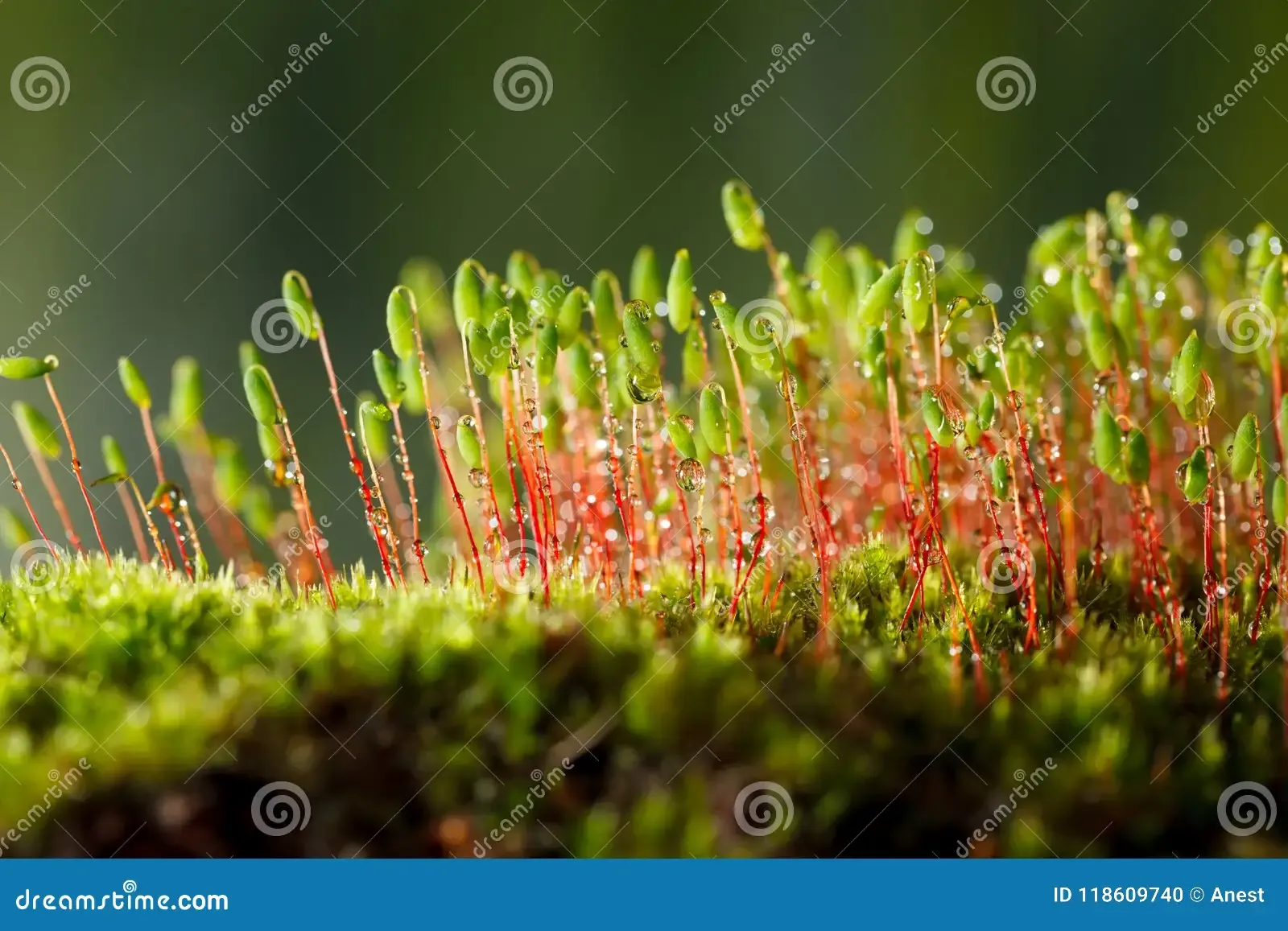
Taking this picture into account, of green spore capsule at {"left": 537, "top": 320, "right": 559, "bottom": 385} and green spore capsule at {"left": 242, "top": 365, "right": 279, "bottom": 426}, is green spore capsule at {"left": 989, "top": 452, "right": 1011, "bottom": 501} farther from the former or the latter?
green spore capsule at {"left": 242, "top": 365, "right": 279, "bottom": 426}

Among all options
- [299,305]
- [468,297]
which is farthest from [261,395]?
[468,297]

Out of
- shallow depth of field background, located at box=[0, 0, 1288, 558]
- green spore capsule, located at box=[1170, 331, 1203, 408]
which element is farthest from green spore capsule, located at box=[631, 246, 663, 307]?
shallow depth of field background, located at box=[0, 0, 1288, 558]

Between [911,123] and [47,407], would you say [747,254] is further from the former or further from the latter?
[47,407]

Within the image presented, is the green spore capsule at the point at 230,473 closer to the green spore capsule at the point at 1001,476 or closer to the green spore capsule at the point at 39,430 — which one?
the green spore capsule at the point at 39,430

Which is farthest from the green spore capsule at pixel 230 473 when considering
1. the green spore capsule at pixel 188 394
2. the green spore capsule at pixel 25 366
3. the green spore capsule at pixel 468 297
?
the green spore capsule at pixel 468 297

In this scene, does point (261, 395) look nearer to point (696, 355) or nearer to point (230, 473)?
point (230, 473)

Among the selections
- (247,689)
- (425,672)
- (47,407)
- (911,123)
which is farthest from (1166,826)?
(47,407)
